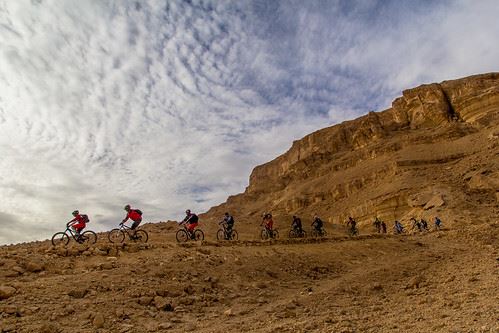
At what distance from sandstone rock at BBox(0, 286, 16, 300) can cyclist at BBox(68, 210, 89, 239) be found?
6.84 m

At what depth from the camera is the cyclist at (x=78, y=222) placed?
15641 mm

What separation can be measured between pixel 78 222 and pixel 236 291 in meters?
8.05

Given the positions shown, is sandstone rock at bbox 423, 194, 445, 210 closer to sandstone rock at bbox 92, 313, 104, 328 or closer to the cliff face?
the cliff face

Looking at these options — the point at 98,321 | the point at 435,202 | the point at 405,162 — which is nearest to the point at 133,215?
the point at 98,321

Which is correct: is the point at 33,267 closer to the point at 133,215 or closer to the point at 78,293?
the point at 78,293

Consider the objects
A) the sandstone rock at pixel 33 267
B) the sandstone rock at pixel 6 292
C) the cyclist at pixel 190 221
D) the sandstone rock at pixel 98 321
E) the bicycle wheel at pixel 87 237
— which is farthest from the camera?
the cyclist at pixel 190 221

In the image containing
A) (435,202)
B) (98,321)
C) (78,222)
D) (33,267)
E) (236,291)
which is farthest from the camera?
(435,202)

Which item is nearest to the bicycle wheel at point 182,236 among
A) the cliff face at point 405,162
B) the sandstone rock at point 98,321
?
the sandstone rock at point 98,321

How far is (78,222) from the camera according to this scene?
1573 cm

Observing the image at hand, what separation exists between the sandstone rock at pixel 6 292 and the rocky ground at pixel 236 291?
0.01 metres

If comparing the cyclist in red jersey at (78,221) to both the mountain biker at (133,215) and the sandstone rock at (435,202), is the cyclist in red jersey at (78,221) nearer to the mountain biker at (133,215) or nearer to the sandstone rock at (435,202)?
the mountain biker at (133,215)

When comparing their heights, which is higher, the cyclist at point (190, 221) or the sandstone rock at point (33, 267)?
the cyclist at point (190, 221)

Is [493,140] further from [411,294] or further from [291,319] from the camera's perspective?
[291,319]

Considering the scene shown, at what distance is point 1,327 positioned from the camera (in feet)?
24.4
